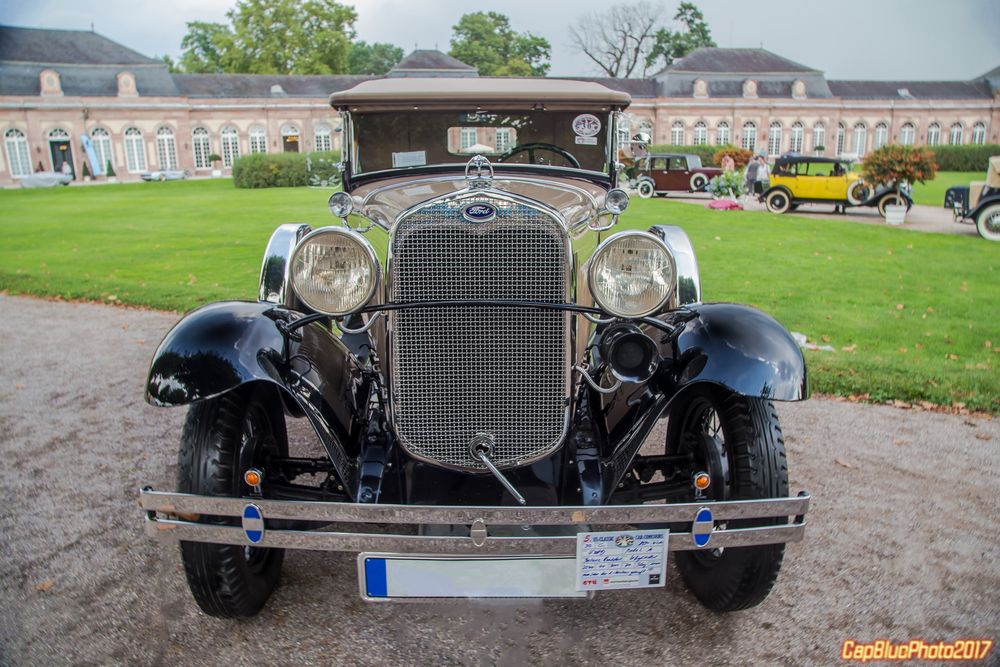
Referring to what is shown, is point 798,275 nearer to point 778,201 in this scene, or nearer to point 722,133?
point 778,201

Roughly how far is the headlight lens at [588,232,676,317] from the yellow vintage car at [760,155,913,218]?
18.1 meters

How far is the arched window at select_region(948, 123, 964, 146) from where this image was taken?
5575 cm

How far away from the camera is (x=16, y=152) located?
46.7 metres

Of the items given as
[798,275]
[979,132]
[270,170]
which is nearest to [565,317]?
[798,275]

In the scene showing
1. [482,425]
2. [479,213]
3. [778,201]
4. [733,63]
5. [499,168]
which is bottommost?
[778,201]

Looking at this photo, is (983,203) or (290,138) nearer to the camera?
(983,203)

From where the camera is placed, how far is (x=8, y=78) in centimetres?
4538

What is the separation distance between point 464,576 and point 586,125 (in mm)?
2626

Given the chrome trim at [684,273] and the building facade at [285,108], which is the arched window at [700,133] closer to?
the building facade at [285,108]

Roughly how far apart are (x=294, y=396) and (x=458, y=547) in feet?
2.50

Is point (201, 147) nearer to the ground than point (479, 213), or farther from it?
farther from it

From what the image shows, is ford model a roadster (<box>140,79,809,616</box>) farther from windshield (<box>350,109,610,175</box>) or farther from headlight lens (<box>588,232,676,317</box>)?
windshield (<box>350,109,610,175</box>)

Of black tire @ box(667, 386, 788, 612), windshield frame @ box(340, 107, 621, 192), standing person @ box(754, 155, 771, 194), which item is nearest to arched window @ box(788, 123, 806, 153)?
standing person @ box(754, 155, 771, 194)

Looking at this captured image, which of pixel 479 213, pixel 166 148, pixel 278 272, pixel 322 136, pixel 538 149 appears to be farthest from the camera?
pixel 322 136
